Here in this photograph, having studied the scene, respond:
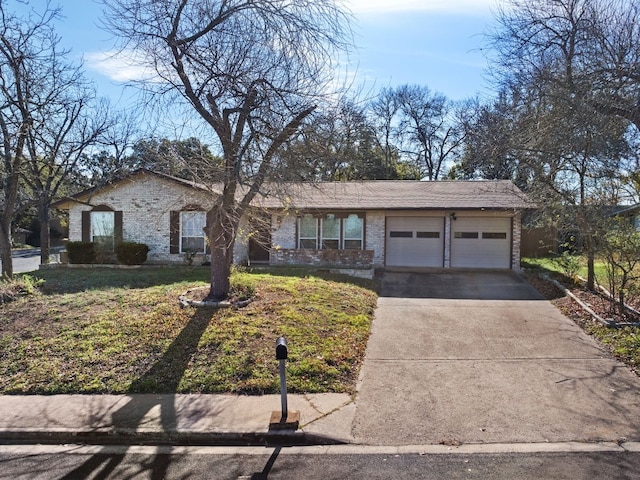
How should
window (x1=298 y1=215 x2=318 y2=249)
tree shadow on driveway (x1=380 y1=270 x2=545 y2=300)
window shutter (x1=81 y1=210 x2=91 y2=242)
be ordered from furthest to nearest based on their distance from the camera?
window shutter (x1=81 y1=210 x2=91 y2=242) < window (x1=298 y1=215 x2=318 y2=249) < tree shadow on driveway (x1=380 y1=270 x2=545 y2=300)

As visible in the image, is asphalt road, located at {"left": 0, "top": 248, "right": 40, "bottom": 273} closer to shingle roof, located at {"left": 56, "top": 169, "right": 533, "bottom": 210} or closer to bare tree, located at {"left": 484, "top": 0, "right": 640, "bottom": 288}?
shingle roof, located at {"left": 56, "top": 169, "right": 533, "bottom": 210}

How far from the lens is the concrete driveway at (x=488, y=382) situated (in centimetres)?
505

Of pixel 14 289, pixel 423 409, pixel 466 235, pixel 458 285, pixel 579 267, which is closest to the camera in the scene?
pixel 423 409

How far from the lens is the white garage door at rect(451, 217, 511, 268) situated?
17828 millimetres

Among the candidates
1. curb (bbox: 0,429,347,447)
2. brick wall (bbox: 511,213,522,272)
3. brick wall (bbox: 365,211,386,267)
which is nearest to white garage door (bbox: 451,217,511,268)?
brick wall (bbox: 511,213,522,272)

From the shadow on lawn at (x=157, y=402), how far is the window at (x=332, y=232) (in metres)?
10.3

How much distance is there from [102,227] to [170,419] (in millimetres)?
15454

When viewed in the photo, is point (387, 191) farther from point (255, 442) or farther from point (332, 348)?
point (255, 442)

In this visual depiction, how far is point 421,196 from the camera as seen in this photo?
753 inches

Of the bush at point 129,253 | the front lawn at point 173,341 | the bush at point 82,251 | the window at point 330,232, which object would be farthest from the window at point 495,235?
the bush at point 82,251

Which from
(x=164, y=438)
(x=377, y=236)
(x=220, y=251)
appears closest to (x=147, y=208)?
(x=377, y=236)

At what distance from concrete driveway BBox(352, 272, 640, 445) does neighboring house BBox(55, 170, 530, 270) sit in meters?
6.98

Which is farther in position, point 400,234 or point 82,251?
point 400,234

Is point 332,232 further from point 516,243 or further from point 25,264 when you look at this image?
point 25,264
